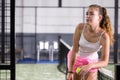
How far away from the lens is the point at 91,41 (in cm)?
292

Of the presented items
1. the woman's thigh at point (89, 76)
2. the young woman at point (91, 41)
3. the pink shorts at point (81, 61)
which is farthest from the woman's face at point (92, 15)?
the woman's thigh at point (89, 76)

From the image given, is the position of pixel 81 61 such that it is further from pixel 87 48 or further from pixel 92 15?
pixel 92 15

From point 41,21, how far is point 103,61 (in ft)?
40.4

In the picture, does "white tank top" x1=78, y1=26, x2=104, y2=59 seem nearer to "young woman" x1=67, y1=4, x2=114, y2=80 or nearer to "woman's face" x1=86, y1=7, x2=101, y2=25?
"young woman" x1=67, y1=4, x2=114, y2=80

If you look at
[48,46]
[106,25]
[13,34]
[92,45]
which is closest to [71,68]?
[92,45]

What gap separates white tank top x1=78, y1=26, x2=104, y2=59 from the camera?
2906 mm

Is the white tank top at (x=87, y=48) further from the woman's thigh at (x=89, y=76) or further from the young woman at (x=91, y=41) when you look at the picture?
the woman's thigh at (x=89, y=76)

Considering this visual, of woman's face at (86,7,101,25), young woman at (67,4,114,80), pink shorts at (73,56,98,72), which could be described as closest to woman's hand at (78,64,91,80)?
young woman at (67,4,114,80)

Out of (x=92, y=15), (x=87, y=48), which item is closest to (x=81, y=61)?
(x=87, y=48)

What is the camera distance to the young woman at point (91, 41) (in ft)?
9.35

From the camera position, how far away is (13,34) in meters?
3.54

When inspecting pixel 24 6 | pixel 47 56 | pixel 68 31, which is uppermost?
pixel 24 6

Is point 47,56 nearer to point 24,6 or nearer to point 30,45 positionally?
point 30,45

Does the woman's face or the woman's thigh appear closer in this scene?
the woman's face
